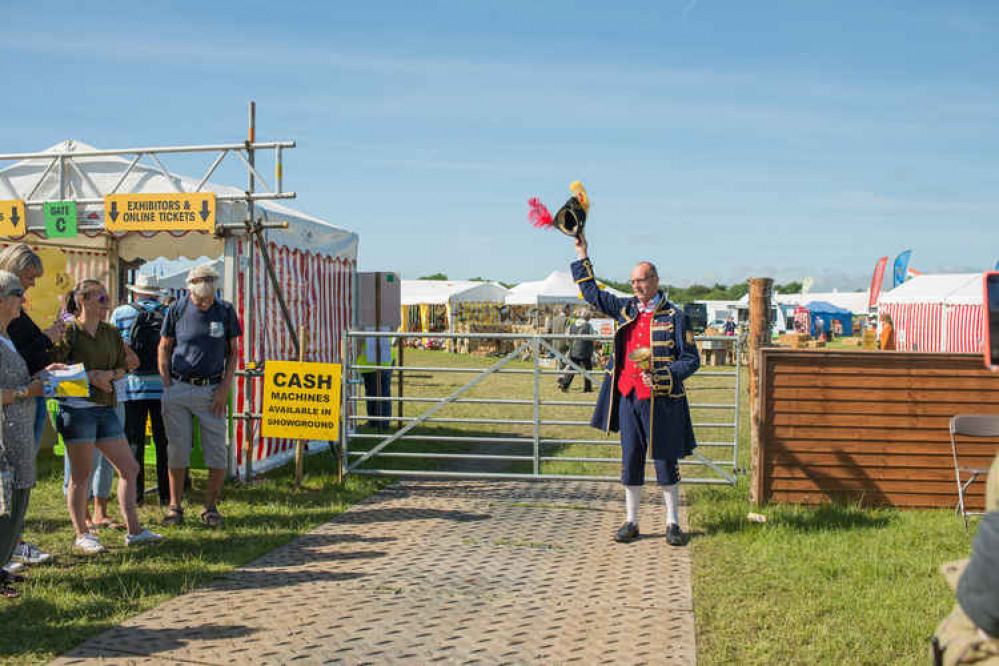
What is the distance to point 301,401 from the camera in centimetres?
780

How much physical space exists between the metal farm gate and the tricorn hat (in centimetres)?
117

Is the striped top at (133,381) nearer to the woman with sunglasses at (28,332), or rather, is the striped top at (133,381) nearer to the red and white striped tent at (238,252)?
the red and white striped tent at (238,252)

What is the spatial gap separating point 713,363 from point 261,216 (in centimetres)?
2523

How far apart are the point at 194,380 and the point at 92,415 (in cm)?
93

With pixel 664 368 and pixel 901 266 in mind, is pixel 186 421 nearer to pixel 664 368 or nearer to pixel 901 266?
pixel 664 368

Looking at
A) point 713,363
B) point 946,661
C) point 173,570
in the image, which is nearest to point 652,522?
point 173,570

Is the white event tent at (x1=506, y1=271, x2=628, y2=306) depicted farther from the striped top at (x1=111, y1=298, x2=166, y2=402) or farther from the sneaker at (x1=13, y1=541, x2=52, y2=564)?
the sneaker at (x1=13, y1=541, x2=52, y2=564)

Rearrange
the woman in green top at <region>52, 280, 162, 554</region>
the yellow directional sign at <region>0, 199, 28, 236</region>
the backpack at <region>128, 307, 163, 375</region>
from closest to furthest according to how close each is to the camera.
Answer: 1. the woman in green top at <region>52, 280, 162, 554</region>
2. the backpack at <region>128, 307, 163, 375</region>
3. the yellow directional sign at <region>0, 199, 28, 236</region>

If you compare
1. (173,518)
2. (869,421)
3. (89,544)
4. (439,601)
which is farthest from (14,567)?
(869,421)

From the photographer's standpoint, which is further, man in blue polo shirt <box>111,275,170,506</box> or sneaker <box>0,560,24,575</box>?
man in blue polo shirt <box>111,275,170,506</box>

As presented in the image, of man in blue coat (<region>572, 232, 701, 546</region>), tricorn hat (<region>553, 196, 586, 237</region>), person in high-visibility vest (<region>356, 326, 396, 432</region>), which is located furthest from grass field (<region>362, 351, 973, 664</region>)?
person in high-visibility vest (<region>356, 326, 396, 432</region>)

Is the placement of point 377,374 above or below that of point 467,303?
below

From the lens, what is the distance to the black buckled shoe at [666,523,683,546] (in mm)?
6180

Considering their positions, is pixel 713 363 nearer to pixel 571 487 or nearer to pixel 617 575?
pixel 571 487
